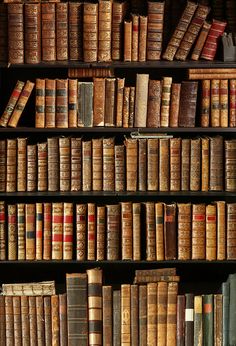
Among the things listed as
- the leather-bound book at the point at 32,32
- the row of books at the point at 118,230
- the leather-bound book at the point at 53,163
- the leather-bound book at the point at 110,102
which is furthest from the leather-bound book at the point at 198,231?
the leather-bound book at the point at 32,32

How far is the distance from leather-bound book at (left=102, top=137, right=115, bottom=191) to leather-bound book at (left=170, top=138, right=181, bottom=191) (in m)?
0.27

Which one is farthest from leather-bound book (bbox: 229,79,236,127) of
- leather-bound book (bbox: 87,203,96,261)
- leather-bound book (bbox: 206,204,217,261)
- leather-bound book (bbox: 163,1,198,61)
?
leather-bound book (bbox: 87,203,96,261)

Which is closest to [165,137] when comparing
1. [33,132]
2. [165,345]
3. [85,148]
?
[85,148]

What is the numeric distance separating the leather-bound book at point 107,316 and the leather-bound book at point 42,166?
570 mm

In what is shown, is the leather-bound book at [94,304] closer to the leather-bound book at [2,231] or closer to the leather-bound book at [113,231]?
the leather-bound book at [113,231]

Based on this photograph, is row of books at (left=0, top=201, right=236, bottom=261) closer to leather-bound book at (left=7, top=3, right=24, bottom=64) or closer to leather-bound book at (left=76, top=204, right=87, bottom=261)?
leather-bound book at (left=76, top=204, right=87, bottom=261)

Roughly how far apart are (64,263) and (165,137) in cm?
86

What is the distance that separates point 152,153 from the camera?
13.4 feet

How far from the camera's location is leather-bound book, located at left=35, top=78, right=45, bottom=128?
4.03 metres

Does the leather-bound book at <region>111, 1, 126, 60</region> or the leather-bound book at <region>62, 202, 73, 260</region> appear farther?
the leather-bound book at <region>62, 202, 73, 260</region>

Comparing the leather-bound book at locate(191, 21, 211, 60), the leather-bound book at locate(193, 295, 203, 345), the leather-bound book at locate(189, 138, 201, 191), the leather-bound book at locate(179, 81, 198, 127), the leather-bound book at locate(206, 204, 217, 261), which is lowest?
the leather-bound book at locate(193, 295, 203, 345)

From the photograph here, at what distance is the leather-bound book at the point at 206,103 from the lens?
13.3 feet

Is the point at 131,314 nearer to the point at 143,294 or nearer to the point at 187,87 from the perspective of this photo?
the point at 143,294

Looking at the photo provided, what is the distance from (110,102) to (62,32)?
15.4 inches
